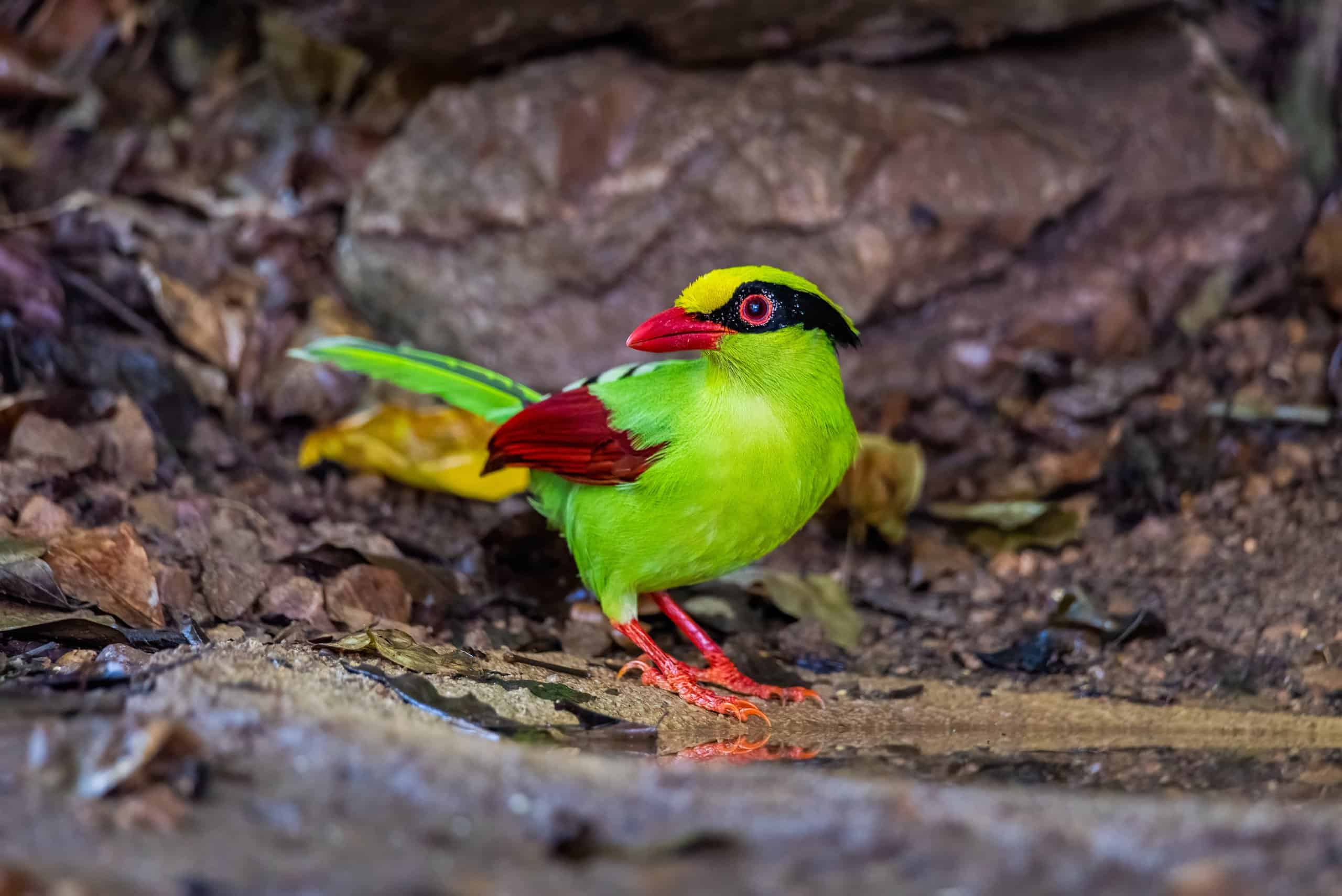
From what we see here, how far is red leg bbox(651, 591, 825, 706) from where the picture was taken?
3463 millimetres

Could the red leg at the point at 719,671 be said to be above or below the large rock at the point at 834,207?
below

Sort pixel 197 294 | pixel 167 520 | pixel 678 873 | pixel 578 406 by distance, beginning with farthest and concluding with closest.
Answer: pixel 197 294 < pixel 167 520 < pixel 578 406 < pixel 678 873

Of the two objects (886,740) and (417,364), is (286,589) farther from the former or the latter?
(886,740)

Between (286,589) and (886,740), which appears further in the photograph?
(286,589)

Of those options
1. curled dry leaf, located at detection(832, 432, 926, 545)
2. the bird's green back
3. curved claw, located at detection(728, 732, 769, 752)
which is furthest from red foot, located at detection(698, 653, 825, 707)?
curled dry leaf, located at detection(832, 432, 926, 545)

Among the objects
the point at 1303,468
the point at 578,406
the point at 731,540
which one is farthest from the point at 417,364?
the point at 1303,468

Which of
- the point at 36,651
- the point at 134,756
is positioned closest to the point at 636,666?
the point at 36,651

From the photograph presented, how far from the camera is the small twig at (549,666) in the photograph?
3.21 meters

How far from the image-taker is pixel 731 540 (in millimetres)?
3346

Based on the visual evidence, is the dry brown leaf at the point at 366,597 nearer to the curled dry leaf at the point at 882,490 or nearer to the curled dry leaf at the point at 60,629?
the curled dry leaf at the point at 60,629

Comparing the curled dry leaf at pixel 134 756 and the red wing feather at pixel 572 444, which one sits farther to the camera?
the red wing feather at pixel 572 444

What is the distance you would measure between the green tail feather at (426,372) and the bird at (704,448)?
354mm

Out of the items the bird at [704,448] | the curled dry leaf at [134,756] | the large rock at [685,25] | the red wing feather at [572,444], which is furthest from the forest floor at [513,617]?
the large rock at [685,25]

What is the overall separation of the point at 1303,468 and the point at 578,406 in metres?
2.62
